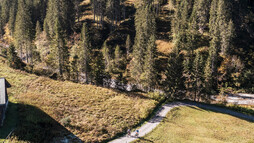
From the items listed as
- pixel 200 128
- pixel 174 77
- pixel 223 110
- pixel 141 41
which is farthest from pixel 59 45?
pixel 223 110

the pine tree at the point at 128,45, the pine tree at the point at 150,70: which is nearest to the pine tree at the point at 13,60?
the pine tree at the point at 150,70

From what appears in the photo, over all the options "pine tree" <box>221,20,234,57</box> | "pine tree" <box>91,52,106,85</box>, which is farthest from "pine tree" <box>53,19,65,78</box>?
"pine tree" <box>221,20,234,57</box>

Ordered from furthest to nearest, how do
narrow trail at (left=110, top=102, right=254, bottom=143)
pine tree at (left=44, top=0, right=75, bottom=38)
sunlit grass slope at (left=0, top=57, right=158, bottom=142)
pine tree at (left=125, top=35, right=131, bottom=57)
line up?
pine tree at (left=44, top=0, right=75, bottom=38), pine tree at (left=125, top=35, right=131, bottom=57), narrow trail at (left=110, top=102, right=254, bottom=143), sunlit grass slope at (left=0, top=57, right=158, bottom=142)

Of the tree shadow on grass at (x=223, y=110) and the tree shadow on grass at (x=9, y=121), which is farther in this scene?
the tree shadow on grass at (x=223, y=110)

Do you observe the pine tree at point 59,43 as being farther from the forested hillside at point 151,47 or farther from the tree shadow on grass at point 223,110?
the tree shadow on grass at point 223,110

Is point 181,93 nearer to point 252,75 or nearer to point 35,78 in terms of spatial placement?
point 252,75

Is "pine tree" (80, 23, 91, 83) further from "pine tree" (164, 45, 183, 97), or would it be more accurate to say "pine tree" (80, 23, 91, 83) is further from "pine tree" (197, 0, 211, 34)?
"pine tree" (197, 0, 211, 34)
